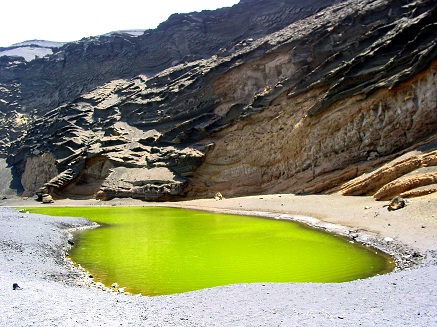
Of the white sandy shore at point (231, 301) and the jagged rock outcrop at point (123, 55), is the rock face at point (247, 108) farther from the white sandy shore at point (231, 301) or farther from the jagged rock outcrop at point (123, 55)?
the white sandy shore at point (231, 301)

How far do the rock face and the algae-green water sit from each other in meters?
9.67

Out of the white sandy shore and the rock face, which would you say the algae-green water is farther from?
the rock face

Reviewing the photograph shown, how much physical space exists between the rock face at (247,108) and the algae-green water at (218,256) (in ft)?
31.7

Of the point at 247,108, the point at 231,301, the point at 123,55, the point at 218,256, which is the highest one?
the point at 123,55

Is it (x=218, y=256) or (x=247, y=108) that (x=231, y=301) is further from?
(x=247, y=108)

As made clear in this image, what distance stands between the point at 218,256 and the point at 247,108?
1185 inches

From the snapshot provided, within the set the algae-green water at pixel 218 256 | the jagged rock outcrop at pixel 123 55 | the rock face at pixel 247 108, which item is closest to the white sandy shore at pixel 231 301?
the algae-green water at pixel 218 256

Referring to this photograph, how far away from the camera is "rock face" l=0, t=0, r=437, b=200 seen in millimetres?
28078

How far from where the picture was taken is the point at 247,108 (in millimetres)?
42812

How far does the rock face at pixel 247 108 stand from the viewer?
28078 millimetres

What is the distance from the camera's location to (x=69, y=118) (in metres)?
64.4

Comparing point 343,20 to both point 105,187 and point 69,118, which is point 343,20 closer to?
point 105,187

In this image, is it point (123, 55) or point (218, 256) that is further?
point (123, 55)

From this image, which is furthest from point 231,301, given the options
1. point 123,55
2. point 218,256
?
point 123,55
